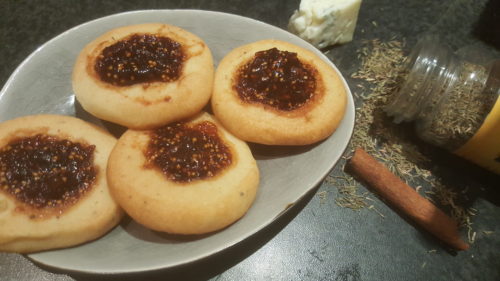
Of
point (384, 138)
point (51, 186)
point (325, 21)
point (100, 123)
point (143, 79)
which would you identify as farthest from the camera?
point (325, 21)

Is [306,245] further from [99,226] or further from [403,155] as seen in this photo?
[99,226]

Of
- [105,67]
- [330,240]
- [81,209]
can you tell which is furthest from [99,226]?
[330,240]

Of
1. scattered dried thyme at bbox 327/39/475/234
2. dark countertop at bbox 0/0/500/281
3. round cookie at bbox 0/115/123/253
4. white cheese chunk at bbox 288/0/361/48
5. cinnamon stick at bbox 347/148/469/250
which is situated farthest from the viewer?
white cheese chunk at bbox 288/0/361/48

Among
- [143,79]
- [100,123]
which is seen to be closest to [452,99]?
[143,79]

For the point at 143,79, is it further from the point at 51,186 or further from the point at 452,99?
the point at 452,99

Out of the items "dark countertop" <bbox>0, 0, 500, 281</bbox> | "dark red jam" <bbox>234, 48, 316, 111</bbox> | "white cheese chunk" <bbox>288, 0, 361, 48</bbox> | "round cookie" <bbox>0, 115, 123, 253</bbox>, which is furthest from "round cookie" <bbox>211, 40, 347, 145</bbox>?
"white cheese chunk" <bbox>288, 0, 361, 48</bbox>

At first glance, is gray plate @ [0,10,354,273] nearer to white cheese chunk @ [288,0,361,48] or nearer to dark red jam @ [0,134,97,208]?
dark red jam @ [0,134,97,208]

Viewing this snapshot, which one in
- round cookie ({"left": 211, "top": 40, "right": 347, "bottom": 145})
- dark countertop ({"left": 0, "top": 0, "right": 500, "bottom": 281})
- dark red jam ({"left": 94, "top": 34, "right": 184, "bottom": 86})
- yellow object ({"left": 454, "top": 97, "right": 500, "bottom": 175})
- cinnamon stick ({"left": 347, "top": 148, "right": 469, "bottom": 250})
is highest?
dark red jam ({"left": 94, "top": 34, "right": 184, "bottom": 86})

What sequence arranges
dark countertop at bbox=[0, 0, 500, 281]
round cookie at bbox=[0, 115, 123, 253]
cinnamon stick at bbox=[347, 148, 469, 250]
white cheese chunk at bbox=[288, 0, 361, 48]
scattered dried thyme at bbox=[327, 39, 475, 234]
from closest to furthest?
round cookie at bbox=[0, 115, 123, 253] → dark countertop at bbox=[0, 0, 500, 281] → cinnamon stick at bbox=[347, 148, 469, 250] → scattered dried thyme at bbox=[327, 39, 475, 234] → white cheese chunk at bbox=[288, 0, 361, 48]

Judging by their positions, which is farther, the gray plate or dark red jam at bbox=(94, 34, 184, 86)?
dark red jam at bbox=(94, 34, 184, 86)
